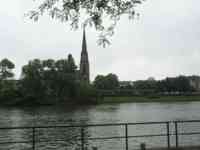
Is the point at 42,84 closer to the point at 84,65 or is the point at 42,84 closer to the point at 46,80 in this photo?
the point at 46,80

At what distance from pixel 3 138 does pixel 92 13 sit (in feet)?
61.7

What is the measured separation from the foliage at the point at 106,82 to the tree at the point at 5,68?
8389 centimetres

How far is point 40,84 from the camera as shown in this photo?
96.2 m

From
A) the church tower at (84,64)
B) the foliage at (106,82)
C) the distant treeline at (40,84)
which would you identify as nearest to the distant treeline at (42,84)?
the distant treeline at (40,84)

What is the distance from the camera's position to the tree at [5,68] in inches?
3841

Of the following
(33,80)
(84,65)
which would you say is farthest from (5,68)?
(84,65)

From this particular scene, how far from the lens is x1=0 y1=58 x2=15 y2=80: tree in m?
97.6

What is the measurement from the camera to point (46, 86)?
97750 mm

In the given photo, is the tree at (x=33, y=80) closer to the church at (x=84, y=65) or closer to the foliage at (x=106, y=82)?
the church at (x=84, y=65)

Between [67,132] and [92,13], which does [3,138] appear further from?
[92,13]

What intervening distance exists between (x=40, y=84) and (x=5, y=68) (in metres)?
13.0

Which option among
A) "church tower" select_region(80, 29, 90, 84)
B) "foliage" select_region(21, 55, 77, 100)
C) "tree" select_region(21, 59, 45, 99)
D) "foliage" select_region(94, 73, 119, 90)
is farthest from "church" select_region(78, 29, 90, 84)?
"tree" select_region(21, 59, 45, 99)

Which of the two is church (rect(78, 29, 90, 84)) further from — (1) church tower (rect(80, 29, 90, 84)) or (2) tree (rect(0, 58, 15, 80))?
(2) tree (rect(0, 58, 15, 80))

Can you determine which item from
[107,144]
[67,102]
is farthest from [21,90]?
[107,144]
